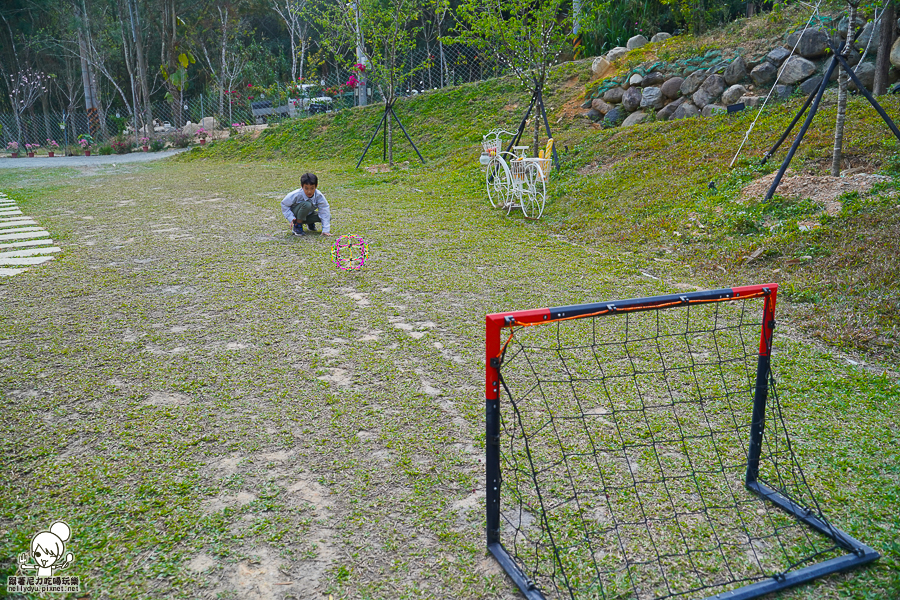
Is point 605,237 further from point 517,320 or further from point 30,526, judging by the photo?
point 30,526

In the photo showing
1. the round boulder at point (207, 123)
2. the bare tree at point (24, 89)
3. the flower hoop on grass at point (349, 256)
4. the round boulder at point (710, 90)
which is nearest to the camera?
the flower hoop on grass at point (349, 256)

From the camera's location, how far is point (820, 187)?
20.4ft

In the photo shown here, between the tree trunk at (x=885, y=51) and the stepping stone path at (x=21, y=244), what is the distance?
9.99m

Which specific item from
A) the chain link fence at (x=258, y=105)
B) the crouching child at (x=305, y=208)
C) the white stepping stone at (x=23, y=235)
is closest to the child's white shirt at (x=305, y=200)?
the crouching child at (x=305, y=208)

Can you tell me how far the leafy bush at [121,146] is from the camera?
2173 cm

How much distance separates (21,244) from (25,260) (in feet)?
3.02

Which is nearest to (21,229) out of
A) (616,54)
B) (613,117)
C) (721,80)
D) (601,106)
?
(613,117)

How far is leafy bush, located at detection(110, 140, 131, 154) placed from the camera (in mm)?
21734

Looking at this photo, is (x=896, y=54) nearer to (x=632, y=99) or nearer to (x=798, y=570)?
(x=632, y=99)

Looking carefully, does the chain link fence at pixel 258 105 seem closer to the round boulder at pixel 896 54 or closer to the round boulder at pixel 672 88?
the round boulder at pixel 672 88

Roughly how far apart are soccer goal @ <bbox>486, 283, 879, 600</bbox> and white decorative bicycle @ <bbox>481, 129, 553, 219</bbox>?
15.1 ft

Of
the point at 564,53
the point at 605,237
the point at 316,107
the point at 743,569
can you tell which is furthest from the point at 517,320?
the point at 316,107

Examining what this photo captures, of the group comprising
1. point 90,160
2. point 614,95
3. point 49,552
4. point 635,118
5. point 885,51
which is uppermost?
point 885,51

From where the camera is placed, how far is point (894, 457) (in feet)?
8.69
